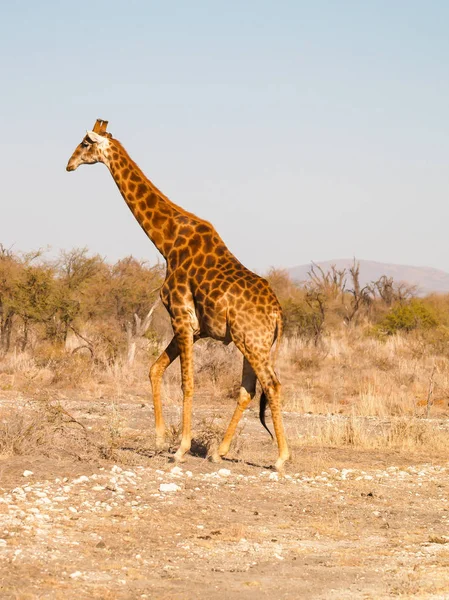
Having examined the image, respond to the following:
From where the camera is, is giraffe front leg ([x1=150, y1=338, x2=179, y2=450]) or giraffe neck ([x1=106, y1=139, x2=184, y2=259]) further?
giraffe neck ([x1=106, y1=139, x2=184, y2=259])

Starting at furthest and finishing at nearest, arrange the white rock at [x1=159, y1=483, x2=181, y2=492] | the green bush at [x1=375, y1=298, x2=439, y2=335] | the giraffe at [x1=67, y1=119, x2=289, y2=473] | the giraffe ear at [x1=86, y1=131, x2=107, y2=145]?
the green bush at [x1=375, y1=298, x2=439, y2=335] < the giraffe ear at [x1=86, y1=131, x2=107, y2=145] < the giraffe at [x1=67, y1=119, x2=289, y2=473] < the white rock at [x1=159, y1=483, x2=181, y2=492]

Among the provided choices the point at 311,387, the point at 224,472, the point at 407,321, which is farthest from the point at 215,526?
the point at 407,321

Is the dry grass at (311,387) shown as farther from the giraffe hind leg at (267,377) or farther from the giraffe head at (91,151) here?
the giraffe head at (91,151)

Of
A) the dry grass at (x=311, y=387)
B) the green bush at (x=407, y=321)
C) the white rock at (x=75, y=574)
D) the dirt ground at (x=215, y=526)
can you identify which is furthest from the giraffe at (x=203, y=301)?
the green bush at (x=407, y=321)

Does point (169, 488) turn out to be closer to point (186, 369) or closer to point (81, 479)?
point (81, 479)

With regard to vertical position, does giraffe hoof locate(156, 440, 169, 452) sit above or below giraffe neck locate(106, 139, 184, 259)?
below

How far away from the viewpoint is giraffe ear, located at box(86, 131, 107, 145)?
39.3 feet

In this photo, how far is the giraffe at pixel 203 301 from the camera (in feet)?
36.4

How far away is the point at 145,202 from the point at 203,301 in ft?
5.30

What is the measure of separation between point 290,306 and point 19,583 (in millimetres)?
32950

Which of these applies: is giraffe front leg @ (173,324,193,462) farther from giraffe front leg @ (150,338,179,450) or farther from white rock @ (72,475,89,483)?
white rock @ (72,475,89,483)

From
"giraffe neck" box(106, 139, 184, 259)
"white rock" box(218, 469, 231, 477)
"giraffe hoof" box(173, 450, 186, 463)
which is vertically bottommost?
"white rock" box(218, 469, 231, 477)

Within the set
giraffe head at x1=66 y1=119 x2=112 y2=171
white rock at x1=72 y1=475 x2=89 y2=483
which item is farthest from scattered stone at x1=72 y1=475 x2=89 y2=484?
giraffe head at x1=66 y1=119 x2=112 y2=171

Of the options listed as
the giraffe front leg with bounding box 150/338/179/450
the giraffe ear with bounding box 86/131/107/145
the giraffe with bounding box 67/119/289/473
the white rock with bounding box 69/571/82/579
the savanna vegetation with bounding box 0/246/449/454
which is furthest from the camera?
the savanna vegetation with bounding box 0/246/449/454
